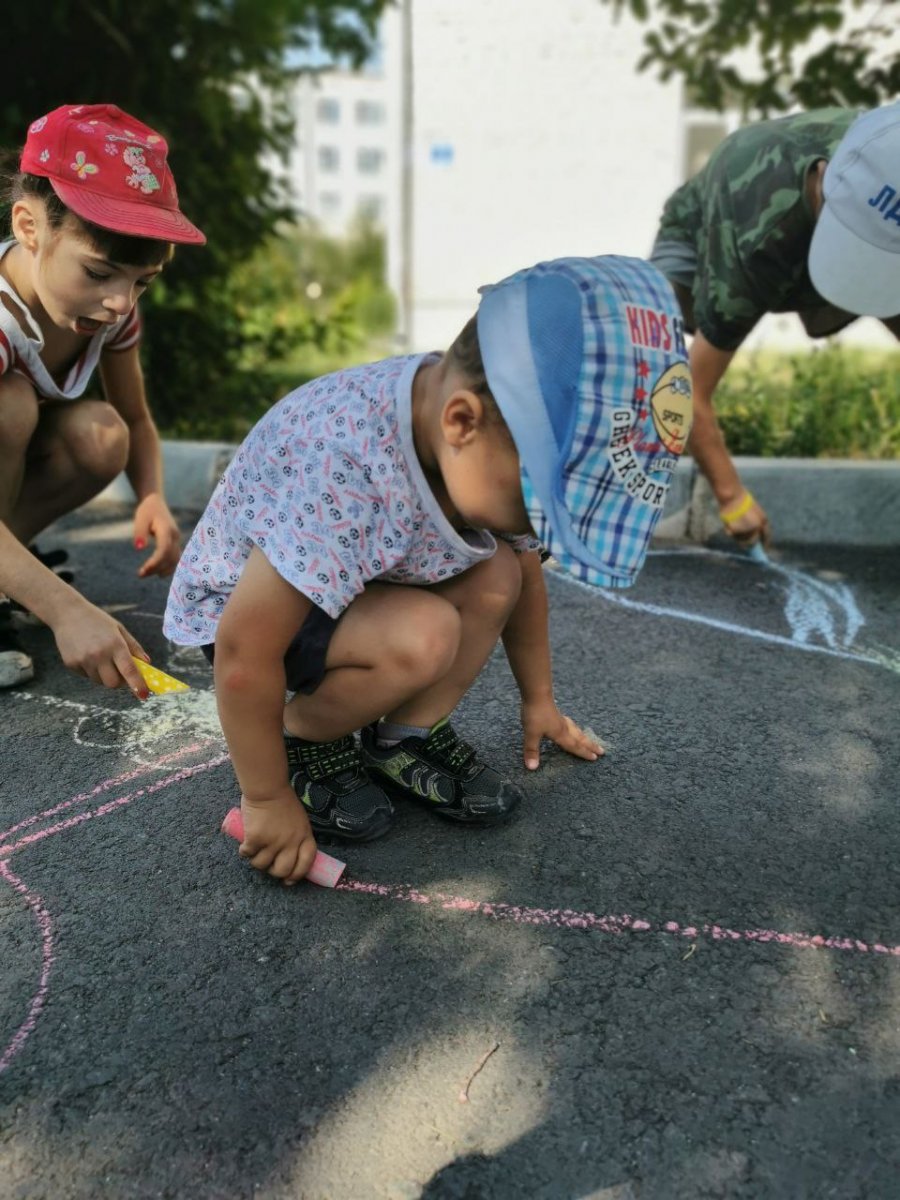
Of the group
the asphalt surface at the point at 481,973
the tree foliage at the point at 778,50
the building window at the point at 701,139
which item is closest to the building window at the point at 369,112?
the building window at the point at 701,139

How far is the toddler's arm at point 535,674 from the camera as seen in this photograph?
85.4 inches

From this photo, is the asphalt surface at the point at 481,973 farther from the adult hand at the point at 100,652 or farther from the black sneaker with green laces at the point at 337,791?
the adult hand at the point at 100,652

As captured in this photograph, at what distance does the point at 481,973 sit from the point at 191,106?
508 cm

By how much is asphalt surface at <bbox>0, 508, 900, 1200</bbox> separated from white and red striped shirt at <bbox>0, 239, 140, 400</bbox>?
75 centimetres

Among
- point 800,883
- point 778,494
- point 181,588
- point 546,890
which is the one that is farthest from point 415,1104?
point 778,494

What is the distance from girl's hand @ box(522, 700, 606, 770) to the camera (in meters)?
2.24

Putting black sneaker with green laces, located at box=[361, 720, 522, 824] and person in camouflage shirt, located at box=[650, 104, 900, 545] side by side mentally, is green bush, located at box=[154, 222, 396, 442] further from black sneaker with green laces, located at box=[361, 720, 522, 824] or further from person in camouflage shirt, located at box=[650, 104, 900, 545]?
black sneaker with green laces, located at box=[361, 720, 522, 824]

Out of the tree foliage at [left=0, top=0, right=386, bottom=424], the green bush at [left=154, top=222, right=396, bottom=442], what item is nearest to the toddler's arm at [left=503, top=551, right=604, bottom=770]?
the green bush at [left=154, top=222, right=396, bottom=442]

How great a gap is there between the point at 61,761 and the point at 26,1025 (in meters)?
0.82

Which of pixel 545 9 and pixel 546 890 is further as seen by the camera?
pixel 545 9

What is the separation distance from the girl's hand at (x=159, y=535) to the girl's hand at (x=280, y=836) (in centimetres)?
91

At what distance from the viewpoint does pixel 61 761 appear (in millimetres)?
2281

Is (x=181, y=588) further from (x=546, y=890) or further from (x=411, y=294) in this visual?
(x=411, y=294)

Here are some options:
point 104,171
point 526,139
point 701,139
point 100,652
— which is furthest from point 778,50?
point 701,139
